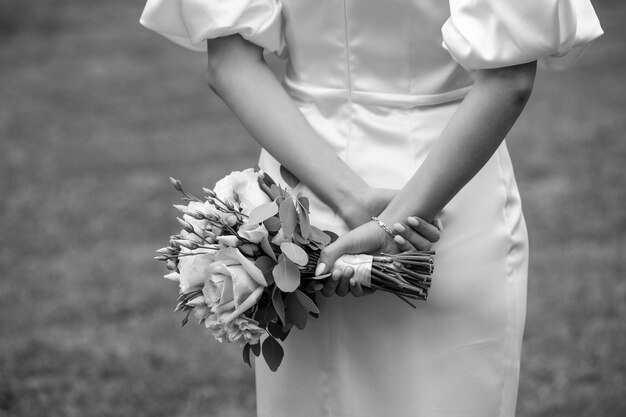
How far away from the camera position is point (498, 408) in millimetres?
2049

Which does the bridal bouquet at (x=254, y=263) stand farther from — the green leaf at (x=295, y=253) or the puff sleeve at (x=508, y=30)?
the puff sleeve at (x=508, y=30)

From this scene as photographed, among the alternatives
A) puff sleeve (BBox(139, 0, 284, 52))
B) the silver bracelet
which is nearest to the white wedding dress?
puff sleeve (BBox(139, 0, 284, 52))

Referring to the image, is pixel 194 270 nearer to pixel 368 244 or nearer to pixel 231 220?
pixel 231 220

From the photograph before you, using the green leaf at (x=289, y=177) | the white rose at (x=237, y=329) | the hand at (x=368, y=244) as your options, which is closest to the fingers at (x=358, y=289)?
the hand at (x=368, y=244)

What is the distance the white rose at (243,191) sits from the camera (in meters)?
1.87

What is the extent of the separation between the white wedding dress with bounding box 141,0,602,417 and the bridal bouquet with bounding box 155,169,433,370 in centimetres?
14

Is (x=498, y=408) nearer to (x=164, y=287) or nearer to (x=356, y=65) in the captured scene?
(x=356, y=65)

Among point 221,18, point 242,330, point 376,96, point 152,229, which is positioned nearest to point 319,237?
point 242,330

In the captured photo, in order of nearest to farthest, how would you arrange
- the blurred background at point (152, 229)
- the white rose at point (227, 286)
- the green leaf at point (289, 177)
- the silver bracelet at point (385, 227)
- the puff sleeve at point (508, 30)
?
the puff sleeve at point (508, 30), the white rose at point (227, 286), the silver bracelet at point (385, 227), the green leaf at point (289, 177), the blurred background at point (152, 229)

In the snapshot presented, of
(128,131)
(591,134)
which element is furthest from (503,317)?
(128,131)

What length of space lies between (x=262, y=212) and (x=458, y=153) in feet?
1.45

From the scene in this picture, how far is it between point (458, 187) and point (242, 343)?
23.3 inches

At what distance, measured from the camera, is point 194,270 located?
1.81m

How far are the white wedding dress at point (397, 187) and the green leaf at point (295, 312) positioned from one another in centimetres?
20
